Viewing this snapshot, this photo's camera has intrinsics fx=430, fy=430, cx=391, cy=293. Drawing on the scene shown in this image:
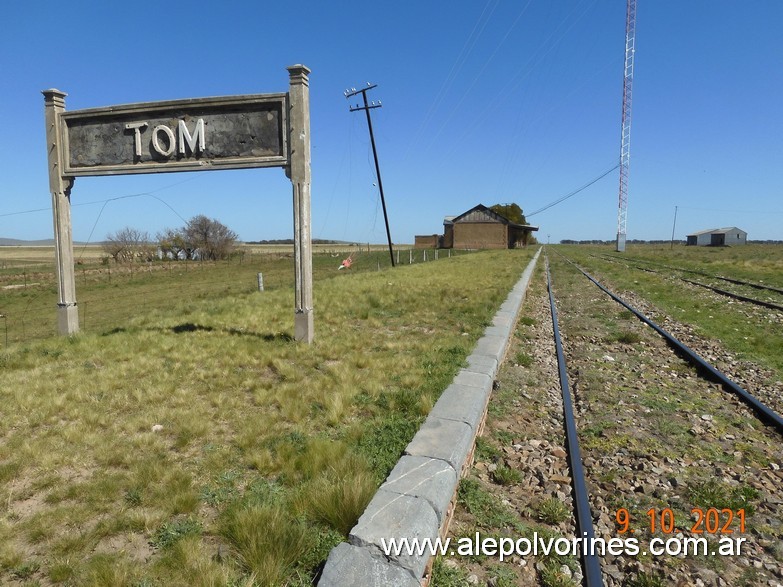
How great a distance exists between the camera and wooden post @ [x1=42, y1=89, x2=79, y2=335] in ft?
24.0

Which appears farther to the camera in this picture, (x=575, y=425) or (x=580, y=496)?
(x=575, y=425)

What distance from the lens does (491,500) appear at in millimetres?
3062

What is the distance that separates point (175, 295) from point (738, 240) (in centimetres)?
12251

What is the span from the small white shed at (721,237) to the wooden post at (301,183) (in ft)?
380

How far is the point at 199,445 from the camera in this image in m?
3.57

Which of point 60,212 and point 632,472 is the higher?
point 60,212

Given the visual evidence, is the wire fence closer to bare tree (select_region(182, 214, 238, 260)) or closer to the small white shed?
bare tree (select_region(182, 214, 238, 260))

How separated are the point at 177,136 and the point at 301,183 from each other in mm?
2246

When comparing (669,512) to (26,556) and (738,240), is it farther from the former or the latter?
(738,240)

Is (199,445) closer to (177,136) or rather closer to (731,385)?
(177,136)

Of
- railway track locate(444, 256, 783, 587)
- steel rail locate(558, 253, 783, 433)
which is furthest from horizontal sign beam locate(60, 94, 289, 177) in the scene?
steel rail locate(558, 253, 783, 433)

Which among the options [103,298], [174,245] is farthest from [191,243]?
[103,298]

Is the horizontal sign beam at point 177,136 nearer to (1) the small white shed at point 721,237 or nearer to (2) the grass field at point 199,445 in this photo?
(2) the grass field at point 199,445

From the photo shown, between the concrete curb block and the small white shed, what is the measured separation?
117 metres
